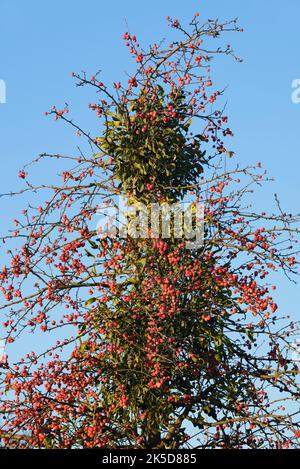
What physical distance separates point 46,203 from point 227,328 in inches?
151

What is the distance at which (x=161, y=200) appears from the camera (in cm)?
1253

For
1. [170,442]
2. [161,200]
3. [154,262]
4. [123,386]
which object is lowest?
[170,442]

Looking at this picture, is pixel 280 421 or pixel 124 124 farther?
pixel 124 124

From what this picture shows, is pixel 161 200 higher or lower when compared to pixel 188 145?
lower

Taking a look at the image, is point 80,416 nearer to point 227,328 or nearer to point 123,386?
point 123,386

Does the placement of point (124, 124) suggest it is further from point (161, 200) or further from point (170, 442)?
point (170, 442)

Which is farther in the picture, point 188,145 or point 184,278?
point 188,145

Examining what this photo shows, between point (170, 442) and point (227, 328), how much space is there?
1.98 metres

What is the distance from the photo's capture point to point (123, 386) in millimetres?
11570

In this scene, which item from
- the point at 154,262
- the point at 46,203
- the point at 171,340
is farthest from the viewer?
the point at 46,203

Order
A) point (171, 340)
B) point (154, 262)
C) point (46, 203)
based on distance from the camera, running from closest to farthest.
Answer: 1. point (171, 340)
2. point (154, 262)
3. point (46, 203)

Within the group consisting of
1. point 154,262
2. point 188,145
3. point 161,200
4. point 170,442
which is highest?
point 188,145

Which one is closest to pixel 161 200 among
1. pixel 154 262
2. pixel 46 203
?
pixel 154 262

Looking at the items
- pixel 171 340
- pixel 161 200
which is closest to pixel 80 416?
pixel 171 340
